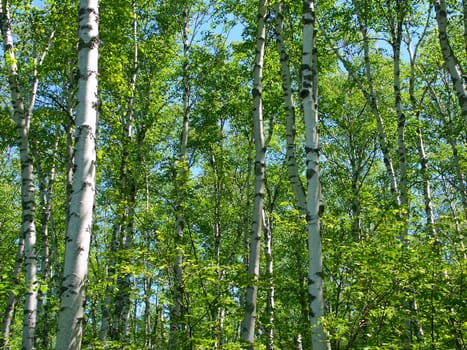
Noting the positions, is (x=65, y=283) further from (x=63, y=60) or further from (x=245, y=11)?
(x=245, y=11)

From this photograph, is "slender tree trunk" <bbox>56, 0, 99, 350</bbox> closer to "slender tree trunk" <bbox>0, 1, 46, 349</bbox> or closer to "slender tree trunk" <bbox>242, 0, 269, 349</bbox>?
"slender tree trunk" <bbox>242, 0, 269, 349</bbox>

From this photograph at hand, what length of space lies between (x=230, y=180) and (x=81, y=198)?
9453 mm

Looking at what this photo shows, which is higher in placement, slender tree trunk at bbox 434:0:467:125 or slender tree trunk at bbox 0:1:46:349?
slender tree trunk at bbox 434:0:467:125

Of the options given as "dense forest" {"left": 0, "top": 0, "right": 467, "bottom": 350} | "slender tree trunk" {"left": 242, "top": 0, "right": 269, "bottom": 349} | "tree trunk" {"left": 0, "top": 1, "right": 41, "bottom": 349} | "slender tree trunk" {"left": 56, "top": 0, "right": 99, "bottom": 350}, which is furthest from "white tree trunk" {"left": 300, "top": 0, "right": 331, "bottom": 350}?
"tree trunk" {"left": 0, "top": 1, "right": 41, "bottom": 349}

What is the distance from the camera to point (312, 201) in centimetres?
633

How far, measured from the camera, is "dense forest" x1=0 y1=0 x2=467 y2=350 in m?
5.92

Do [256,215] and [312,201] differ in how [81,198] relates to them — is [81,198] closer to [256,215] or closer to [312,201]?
[312,201]

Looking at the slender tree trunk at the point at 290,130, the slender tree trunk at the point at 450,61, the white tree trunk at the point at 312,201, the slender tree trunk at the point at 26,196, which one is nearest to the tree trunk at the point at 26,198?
the slender tree trunk at the point at 26,196

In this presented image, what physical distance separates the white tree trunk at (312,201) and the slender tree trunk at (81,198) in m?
2.83

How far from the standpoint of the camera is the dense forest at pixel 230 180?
592cm

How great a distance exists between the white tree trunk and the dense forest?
2cm

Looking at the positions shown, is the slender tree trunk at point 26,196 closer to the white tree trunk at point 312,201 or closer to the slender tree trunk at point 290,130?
the slender tree trunk at point 290,130

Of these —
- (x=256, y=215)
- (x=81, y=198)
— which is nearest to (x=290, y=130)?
(x=256, y=215)

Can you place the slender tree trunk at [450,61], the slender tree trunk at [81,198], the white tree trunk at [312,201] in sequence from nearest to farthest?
the slender tree trunk at [81,198] < the white tree trunk at [312,201] < the slender tree trunk at [450,61]
